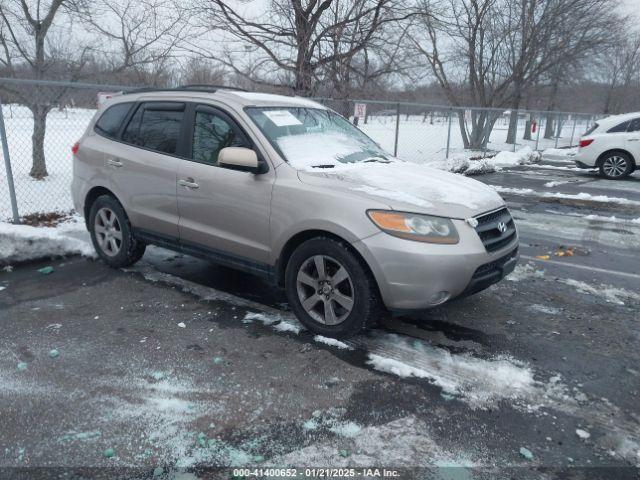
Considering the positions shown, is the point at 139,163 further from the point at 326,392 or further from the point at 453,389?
the point at 453,389

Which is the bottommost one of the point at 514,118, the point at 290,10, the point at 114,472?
the point at 114,472

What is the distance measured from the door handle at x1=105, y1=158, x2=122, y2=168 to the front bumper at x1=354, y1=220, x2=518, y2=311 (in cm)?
274

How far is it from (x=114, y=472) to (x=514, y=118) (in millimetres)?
21864

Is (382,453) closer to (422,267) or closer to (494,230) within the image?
(422,267)

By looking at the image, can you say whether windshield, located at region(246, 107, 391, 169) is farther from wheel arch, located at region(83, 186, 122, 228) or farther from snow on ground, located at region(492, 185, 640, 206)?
snow on ground, located at region(492, 185, 640, 206)

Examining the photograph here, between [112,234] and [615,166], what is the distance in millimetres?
12719

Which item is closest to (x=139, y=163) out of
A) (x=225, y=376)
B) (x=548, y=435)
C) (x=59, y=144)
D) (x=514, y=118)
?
(x=225, y=376)

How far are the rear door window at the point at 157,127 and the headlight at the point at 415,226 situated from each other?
2102 mm

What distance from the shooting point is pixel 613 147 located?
41.8 ft

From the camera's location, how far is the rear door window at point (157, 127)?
441 cm

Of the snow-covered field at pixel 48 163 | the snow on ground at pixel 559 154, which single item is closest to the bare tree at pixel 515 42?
the snow on ground at pixel 559 154

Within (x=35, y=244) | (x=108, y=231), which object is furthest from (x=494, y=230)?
(x=35, y=244)

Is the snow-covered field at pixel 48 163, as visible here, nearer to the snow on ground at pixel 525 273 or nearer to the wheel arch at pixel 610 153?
the snow on ground at pixel 525 273

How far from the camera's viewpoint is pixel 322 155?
158 inches
